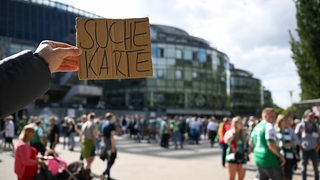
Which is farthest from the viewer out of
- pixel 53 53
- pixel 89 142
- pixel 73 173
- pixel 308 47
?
pixel 308 47

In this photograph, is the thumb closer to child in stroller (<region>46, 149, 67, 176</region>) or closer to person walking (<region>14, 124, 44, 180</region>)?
person walking (<region>14, 124, 44, 180</region>)

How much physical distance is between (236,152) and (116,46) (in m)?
5.86

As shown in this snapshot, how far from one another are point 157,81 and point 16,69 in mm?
55142

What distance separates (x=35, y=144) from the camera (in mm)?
11023

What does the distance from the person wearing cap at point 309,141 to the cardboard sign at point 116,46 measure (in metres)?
7.99

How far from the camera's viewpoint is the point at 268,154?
5922 millimetres

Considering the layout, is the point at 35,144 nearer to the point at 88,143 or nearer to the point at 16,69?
the point at 88,143

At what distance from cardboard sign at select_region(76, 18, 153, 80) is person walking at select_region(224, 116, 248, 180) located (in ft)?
18.7

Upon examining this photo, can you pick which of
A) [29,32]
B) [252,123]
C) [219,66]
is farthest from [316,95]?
[29,32]

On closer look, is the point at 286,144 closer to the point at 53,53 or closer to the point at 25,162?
the point at 25,162

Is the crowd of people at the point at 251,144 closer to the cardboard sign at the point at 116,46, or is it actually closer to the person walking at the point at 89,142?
the person walking at the point at 89,142

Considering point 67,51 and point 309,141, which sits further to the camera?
point 309,141

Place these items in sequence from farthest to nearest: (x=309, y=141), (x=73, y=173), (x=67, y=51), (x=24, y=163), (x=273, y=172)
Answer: (x=309, y=141)
(x=73, y=173)
(x=273, y=172)
(x=24, y=163)
(x=67, y=51)

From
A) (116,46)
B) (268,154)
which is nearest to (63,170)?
(268,154)
